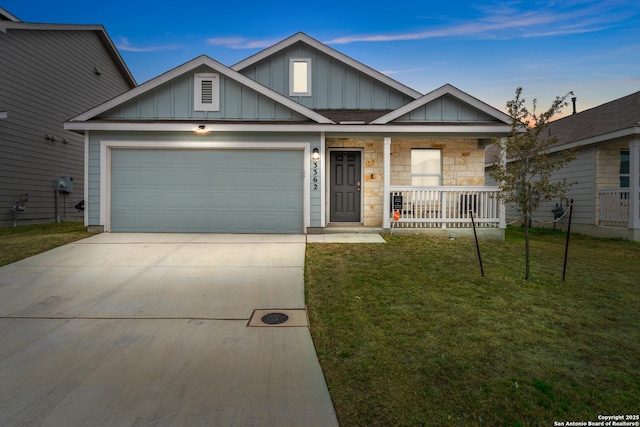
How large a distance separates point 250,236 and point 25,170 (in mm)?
9527

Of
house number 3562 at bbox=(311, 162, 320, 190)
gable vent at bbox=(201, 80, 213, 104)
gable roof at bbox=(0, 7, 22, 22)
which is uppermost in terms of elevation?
gable roof at bbox=(0, 7, 22, 22)

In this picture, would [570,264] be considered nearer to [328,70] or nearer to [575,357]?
[575,357]

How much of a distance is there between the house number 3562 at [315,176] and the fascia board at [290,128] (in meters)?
0.95

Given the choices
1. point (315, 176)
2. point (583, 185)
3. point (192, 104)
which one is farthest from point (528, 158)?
point (583, 185)

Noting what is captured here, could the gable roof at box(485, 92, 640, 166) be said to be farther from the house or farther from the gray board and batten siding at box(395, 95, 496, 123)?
the house

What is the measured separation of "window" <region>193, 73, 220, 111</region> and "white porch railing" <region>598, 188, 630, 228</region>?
12.5 meters

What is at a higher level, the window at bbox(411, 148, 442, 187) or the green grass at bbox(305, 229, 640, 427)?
the window at bbox(411, 148, 442, 187)

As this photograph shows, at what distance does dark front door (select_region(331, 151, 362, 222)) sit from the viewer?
35.2ft

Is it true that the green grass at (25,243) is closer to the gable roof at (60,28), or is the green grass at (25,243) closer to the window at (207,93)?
the window at (207,93)

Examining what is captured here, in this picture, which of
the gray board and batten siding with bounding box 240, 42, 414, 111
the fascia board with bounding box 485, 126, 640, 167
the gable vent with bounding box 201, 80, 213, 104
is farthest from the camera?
the gray board and batten siding with bounding box 240, 42, 414, 111

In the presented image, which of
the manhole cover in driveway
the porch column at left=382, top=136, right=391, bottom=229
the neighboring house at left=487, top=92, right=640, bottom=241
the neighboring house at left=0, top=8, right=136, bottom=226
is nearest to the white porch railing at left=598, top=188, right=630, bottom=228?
the neighboring house at left=487, top=92, right=640, bottom=241

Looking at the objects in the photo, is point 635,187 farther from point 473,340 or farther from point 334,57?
point 473,340

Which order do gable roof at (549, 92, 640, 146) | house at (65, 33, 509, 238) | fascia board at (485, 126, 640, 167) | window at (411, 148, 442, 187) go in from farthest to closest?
window at (411, 148, 442, 187) → gable roof at (549, 92, 640, 146) → fascia board at (485, 126, 640, 167) → house at (65, 33, 509, 238)

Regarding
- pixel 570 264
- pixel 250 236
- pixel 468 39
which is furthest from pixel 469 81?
pixel 250 236
